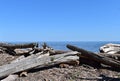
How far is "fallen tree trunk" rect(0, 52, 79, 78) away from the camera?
7502 mm

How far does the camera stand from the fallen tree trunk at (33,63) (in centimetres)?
750

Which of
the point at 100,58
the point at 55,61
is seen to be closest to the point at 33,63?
the point at 55,61

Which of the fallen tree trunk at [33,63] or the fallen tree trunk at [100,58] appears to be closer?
the fallen tree trunk at [33,63]

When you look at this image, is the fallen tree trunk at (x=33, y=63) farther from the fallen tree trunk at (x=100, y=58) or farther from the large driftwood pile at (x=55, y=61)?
the fallen tree trunk at (x=100, y=58)

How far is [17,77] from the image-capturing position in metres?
7.59

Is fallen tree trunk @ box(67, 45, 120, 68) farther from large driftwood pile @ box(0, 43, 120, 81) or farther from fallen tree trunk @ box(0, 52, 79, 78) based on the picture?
fallen tree trunk @ box(0, 52, 79, 78)

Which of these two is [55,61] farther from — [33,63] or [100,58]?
[100,58]

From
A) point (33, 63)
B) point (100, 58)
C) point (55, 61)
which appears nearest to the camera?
point (33, 63)

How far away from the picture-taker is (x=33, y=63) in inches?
313

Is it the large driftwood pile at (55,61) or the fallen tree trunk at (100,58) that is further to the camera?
the fallen tree trunk at (100,58)

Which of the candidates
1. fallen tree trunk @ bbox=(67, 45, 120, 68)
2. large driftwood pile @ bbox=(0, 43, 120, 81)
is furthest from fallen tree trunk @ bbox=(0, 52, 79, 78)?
fallen tree trunk @ bbox=(67, 45, 120, 68)

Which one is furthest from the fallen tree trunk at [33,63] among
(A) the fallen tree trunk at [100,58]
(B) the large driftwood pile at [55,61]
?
(A) the fallen tree trunk at [100,58]

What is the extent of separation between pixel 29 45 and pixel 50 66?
337 cm

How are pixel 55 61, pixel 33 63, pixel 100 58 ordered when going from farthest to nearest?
pixel 100 58, pixel 55 61, pixel 33 63
